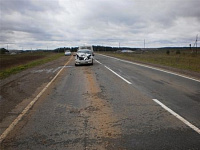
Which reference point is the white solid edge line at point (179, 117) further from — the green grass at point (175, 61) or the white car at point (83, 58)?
the white car at point (83, 58)

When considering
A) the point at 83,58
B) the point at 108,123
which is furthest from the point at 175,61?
the point at 108,123

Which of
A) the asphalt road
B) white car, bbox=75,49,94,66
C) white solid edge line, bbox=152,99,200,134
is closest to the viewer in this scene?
the asphalt road

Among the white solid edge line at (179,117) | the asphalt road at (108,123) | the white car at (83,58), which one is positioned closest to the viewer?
the asphalt road at (108,123)

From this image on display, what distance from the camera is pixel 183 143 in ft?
12.6

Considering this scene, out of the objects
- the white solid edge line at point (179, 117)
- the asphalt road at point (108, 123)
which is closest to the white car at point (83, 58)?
the asphalt road at point (108, 123)

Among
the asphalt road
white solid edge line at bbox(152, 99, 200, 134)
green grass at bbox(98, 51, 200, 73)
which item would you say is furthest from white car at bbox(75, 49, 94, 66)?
white solid edge line at bbox(152, 99, 200, 134)

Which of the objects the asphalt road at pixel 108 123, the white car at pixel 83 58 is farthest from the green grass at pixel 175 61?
the asphalt road at pixel 108 123

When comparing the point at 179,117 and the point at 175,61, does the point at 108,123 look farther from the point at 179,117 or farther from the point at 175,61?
the point at 175,61

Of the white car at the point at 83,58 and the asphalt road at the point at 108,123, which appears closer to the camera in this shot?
the asphalt road at the point at 108,123

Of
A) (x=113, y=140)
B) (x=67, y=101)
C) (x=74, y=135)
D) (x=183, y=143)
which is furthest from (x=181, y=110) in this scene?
(x=67, y=101)

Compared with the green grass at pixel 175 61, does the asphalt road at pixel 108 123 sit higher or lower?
lower

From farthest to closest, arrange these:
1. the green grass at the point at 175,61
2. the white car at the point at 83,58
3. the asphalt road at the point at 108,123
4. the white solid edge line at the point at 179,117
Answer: the white car at the point at 83,58, the green grass at the point at 175,61, the white solid edge line at the point at 179,117, the asphalt road at the point at 108,123

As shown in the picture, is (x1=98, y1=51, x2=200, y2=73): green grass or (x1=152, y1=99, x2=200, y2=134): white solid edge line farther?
(x1=98, y1=51, x2=200, y2=73): green grass

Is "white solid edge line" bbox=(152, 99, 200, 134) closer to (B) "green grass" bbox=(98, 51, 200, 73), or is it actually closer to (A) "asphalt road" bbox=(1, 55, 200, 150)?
(A) "asphalt road" bbox=(1, 55, 200, 150)
